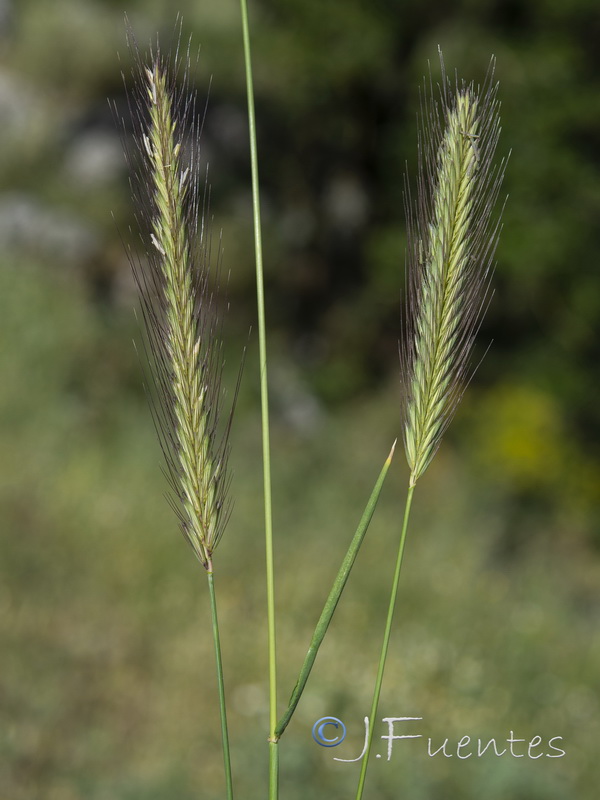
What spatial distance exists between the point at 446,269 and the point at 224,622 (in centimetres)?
431

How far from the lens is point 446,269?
873mm

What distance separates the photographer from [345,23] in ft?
41.1

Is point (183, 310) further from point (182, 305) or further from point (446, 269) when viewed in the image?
point (446, 269)

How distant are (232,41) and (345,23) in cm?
148

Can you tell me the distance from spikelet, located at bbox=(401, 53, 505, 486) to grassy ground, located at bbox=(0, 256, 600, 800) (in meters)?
1.65

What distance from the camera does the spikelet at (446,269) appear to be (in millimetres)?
860

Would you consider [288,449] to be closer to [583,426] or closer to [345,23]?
[583,426]

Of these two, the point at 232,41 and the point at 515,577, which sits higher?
the point at 232,41

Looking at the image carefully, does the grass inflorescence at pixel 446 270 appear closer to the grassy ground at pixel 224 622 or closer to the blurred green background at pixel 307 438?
the blurred green background at pixel 307 438


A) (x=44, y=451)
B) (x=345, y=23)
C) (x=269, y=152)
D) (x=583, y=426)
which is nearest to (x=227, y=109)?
(x=269, y=152)

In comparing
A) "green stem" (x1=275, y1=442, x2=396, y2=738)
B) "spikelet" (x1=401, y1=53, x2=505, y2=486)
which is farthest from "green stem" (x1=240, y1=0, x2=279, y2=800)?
"spikelet" (x1=401, y1=53, x2=505, y2=486)

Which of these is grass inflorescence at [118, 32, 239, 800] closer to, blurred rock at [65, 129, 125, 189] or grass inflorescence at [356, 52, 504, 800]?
grass inflorescence at [356, 52, 504, 800]

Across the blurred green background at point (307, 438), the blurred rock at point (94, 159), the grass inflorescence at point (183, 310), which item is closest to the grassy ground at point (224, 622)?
the blurred green background at point (307, 438)

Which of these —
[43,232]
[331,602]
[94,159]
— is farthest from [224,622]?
[94,159]
